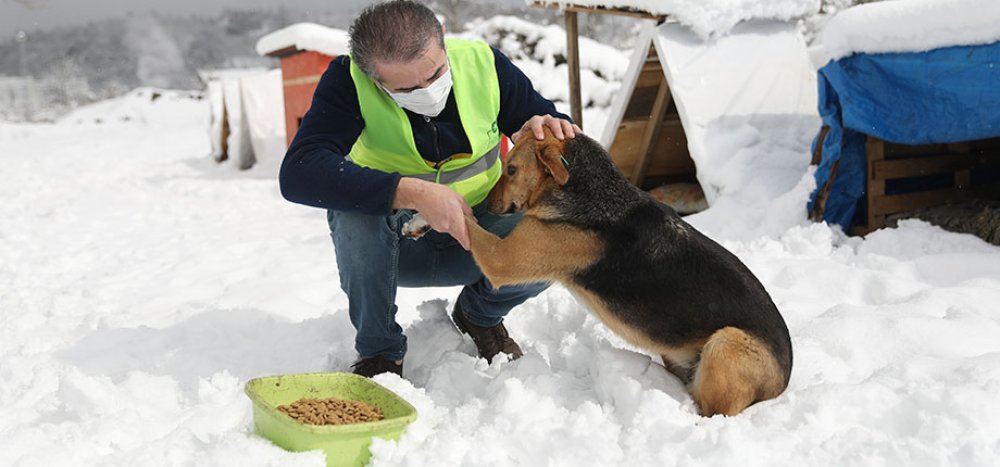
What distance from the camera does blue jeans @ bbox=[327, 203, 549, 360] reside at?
10.6ft

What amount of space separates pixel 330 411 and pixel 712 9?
5.61m

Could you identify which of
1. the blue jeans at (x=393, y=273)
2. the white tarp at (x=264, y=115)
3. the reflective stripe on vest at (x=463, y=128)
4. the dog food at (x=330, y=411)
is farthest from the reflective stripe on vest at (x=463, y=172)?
the white tarp at (x=264, y=115)

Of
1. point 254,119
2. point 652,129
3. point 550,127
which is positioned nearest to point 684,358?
point 550,127

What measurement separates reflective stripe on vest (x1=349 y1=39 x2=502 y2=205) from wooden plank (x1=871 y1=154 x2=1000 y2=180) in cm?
356

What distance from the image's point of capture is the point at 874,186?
19.0 ft

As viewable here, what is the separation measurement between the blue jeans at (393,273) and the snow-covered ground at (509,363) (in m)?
0.24

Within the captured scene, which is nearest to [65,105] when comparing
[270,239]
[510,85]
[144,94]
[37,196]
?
[144,94]

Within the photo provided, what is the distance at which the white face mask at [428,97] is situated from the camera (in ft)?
10.4

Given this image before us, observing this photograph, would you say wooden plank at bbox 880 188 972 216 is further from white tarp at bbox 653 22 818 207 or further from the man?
the man

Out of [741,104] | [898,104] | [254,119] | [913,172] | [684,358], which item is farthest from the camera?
[254,119]

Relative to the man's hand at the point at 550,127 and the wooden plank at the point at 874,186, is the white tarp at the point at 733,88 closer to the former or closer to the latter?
the wooden plank at the point at 874,186

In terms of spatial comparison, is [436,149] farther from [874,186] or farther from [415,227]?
[874,186]

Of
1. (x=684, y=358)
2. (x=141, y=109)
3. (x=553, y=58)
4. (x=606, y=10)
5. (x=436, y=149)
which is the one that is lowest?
(x=141, y=109)

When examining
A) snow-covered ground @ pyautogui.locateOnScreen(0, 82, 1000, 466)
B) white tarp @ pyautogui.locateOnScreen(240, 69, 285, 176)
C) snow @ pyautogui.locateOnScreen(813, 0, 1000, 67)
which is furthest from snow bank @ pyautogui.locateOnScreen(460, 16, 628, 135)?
snow @ pyautogui.locateOnScreen(813, 0, 1000, 67)
